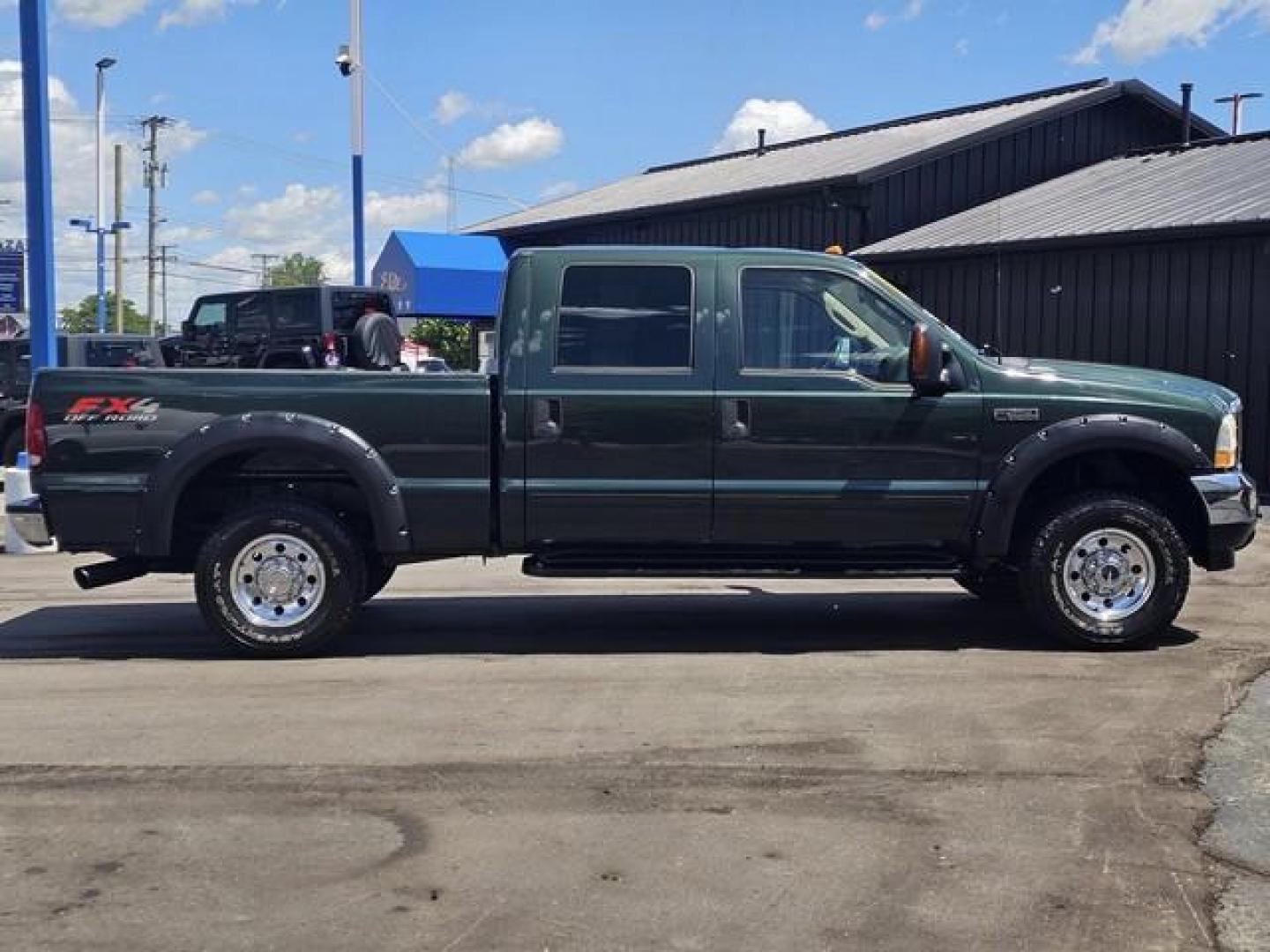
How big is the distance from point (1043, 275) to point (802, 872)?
45.0 ft

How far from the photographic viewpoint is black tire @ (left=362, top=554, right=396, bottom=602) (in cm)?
Answer: 784

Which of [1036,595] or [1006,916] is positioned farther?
[1036,595]

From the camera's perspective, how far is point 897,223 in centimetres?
1992

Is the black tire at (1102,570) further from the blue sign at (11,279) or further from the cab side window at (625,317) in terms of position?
the blue sign at (11,279)

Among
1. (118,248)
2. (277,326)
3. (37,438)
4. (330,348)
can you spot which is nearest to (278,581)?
(37,438)

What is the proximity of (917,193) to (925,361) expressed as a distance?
13998mm

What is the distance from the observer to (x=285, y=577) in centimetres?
718

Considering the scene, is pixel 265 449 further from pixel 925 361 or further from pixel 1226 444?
pixel 1226 444

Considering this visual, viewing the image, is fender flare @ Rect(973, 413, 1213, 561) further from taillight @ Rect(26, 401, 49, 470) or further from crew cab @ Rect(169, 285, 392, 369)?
crew cab @ Rect(169, 285, 392, 369)

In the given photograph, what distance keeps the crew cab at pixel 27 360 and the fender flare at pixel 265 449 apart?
10714mm

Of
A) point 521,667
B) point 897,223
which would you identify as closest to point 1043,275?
point 897,223

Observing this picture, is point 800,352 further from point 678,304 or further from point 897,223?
point 897,223

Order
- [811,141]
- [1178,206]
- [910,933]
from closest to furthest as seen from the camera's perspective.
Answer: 1. [910,933]
2. [1178,206]
3. [811,141]

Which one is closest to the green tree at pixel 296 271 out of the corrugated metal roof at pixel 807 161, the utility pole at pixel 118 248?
the utility pole at pixel 118 248
